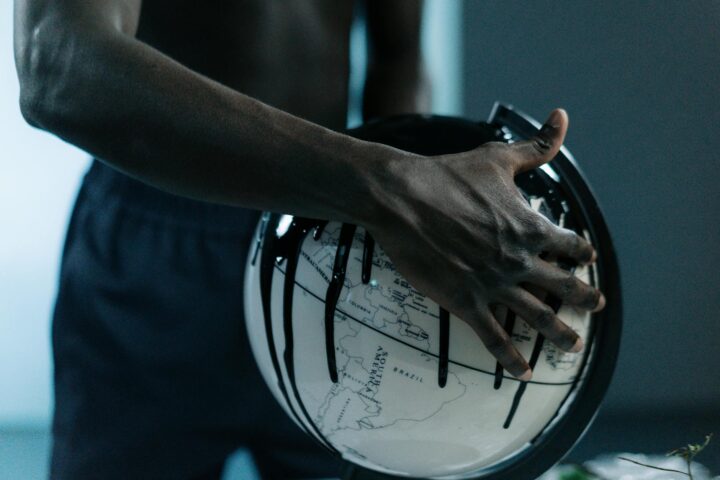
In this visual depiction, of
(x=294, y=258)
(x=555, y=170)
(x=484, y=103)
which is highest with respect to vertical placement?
(x=484, y=103)

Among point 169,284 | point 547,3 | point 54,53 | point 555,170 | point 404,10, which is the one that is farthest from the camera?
point 547,3

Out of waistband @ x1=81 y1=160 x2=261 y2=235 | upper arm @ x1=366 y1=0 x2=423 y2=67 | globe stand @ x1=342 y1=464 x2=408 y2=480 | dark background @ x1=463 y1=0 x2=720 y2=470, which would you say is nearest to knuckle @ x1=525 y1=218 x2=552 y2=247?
globe stand @ x1=342 y1=464 x2=408 y2=480

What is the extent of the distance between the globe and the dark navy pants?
0.88 ft

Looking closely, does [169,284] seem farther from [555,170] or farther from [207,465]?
[555,170]

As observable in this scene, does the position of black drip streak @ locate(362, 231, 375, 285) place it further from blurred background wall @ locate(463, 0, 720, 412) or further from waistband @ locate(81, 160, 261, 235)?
blurred background wall @ locate(463, 0, 720, 412)

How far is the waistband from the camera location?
1.00 meters

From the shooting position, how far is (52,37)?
60 centimetres

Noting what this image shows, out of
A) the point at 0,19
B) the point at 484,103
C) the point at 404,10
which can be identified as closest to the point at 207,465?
the point at 404,10

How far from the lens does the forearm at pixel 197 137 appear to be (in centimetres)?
57

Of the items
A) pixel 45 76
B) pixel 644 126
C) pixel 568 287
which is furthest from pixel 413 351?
pixel 644 126

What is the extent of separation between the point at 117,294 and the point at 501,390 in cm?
55

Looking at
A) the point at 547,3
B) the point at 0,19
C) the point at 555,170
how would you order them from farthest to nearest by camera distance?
the point at 0,19, the point at 547,3, the point at 555,170

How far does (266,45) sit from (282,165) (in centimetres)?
43

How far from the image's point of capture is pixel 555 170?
2.36 feet
